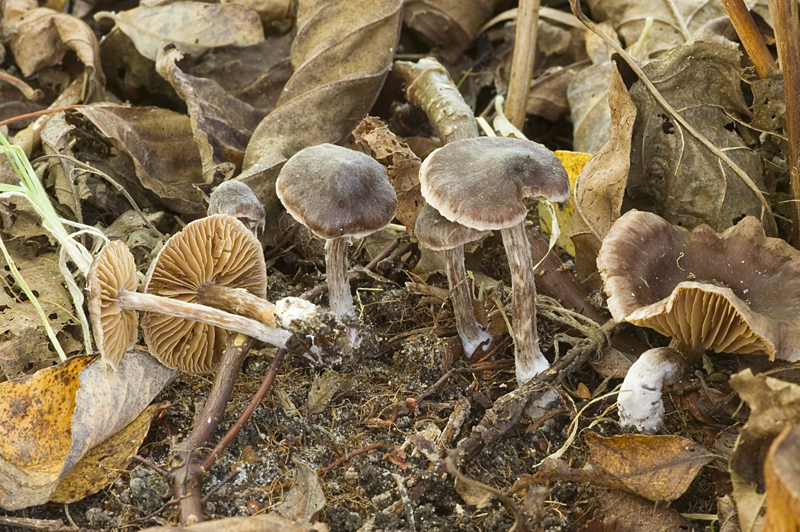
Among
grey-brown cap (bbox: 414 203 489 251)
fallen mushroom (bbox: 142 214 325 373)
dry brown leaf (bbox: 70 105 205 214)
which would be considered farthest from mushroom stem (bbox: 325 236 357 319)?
dry brown leaf (bbox: 70 105 205 214)

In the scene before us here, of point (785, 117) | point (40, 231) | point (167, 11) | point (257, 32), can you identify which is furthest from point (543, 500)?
point (167, 11)

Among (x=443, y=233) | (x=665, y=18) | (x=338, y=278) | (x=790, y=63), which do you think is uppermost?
(x=790, y=63)

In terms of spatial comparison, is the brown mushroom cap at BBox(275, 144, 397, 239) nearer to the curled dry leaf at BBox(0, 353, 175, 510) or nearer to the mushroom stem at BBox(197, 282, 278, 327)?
the mushroom stem at BBox(197, 282, 278, 327)

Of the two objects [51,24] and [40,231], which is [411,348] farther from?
[51,24]

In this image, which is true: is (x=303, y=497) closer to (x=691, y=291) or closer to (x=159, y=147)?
(x=691, y=291)

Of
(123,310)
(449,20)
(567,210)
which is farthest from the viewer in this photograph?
(449,20)

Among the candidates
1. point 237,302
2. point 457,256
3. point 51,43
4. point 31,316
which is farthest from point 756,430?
point 51,43
